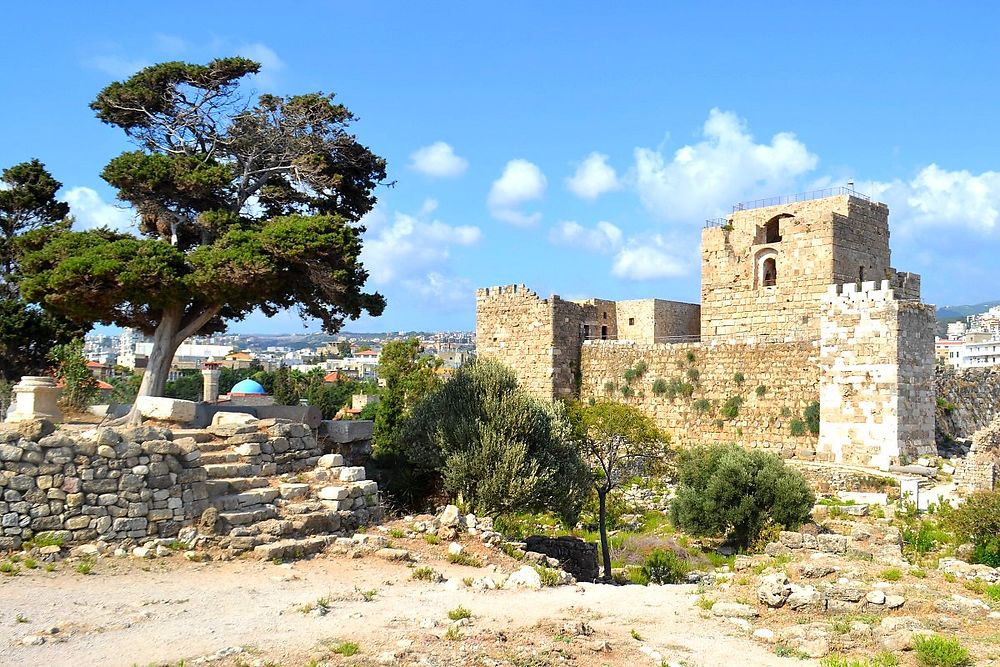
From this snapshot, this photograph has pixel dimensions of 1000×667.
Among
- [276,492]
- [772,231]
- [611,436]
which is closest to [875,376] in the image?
[611,436]

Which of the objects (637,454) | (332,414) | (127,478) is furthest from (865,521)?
(332,414)

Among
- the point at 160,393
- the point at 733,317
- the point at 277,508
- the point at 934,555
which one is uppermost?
the point at 733,317

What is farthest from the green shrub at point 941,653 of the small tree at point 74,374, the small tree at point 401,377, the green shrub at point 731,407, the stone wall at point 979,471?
the small tree at point 401,377

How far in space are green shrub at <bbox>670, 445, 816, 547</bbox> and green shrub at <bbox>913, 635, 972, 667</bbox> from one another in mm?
8814

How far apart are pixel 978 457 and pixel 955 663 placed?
44.5ft

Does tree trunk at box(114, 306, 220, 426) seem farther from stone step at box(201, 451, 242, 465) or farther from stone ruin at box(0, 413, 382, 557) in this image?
stone step at box(201, 451, 242, 465)

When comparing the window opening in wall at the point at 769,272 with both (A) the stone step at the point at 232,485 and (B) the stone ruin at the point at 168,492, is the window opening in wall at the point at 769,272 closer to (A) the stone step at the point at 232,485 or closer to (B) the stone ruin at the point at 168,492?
(B) the stone ruin at the point at 168,492

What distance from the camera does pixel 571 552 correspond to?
1554 cm

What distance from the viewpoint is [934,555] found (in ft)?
47.5

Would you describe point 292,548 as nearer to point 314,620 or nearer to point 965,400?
point 314,620

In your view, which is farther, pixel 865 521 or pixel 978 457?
pixel 978 457

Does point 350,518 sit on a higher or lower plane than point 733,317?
lower

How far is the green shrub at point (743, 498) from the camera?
52.5ft

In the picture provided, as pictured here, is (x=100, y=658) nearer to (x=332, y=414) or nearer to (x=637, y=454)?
(x=637, y=454)
